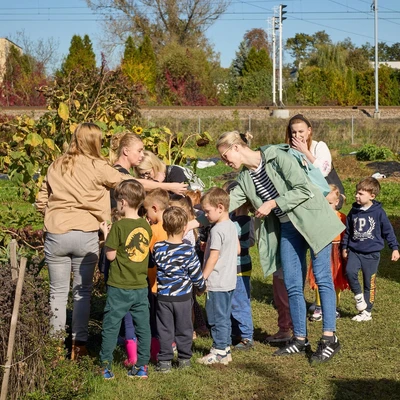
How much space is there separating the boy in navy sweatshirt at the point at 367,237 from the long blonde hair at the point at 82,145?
2781 millimetres

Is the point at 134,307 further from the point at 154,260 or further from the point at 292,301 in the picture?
the point at 292,301

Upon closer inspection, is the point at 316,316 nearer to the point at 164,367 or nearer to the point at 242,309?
the point at 242,309

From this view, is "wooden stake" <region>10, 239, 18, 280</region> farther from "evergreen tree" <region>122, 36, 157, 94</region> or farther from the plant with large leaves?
"evergreen tree" <region>122, 36, 157, 94</region>

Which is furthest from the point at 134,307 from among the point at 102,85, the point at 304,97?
the point at 304,97

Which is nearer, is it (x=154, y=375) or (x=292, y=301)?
(x=154, y=375)

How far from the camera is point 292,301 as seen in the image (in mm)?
5516

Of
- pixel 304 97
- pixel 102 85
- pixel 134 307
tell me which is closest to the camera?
pixel 134 307

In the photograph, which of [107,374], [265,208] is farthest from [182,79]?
[107,374]

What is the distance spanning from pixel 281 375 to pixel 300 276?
0.80 metres

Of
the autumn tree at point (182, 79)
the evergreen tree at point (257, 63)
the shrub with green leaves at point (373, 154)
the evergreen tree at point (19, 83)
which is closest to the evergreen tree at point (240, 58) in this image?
the evergreen tree at point (257, 63)

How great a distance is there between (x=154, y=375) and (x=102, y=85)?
12.6 ft

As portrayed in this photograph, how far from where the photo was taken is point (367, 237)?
6746mm

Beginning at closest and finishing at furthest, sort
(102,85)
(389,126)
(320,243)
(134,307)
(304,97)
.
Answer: (134,307)
(320,243)
(102,85)
(389,126)
(304,97)

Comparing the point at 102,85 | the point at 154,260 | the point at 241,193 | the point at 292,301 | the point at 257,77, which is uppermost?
the point at 257,77
